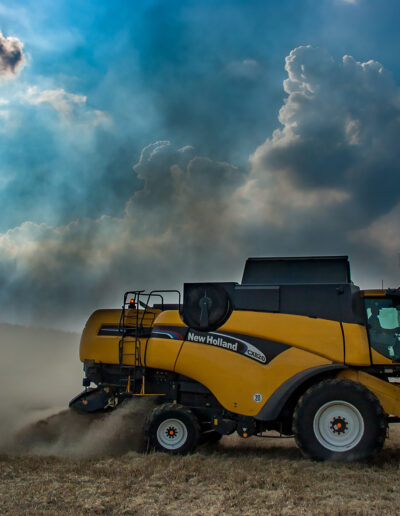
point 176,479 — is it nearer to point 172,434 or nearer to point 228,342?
point 172,434

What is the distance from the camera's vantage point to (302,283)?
9062mm

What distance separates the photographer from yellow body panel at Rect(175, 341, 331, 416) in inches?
332

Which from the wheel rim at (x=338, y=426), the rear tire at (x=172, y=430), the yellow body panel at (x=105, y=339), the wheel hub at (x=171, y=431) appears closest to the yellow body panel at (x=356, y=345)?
the wheel rim at (x=338, y=426)

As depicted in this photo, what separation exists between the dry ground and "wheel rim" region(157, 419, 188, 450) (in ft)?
1.19

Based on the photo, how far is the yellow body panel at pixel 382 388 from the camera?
817 cm

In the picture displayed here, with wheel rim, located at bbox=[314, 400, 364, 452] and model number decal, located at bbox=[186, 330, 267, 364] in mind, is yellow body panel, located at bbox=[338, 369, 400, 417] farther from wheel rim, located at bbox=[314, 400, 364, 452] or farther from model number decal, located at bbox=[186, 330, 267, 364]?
model number decal, located at bbox=[186, 330, 267, 364]

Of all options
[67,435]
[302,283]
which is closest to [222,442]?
[67,435]

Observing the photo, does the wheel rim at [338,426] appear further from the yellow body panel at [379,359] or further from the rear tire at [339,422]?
the yellow body panel at [379,359]

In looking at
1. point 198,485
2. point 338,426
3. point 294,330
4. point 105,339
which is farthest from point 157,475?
point 105,339

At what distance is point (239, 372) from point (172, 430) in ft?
5.25

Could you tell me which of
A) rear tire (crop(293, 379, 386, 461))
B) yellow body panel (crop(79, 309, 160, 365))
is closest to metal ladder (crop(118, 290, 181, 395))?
yellow body panel (crop(79, 309, 160, 365))

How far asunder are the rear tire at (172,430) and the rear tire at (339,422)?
186cm

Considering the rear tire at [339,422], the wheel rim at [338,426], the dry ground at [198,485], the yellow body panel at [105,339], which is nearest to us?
the dry ground at [198,485]

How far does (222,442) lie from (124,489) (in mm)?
3978
